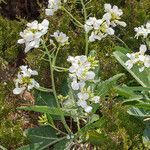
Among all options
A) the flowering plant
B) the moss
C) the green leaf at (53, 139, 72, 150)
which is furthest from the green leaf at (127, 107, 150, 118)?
the moss

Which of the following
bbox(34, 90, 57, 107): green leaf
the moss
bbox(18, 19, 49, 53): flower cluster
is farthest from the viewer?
the moss

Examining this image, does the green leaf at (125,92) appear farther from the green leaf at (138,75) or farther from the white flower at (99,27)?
the white flower at (99,27)

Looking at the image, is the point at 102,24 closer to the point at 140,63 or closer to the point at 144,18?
the point at 140,63

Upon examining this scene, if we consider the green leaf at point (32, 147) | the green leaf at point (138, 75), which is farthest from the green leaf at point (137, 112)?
the green leaf at point (32, 147)

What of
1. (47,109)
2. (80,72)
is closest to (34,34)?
(80,72)

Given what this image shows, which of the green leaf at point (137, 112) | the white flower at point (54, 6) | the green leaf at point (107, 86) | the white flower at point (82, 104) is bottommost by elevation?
the green leaf at point (137, 112)

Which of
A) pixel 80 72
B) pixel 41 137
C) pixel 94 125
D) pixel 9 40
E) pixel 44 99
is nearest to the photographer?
pixel 80 72

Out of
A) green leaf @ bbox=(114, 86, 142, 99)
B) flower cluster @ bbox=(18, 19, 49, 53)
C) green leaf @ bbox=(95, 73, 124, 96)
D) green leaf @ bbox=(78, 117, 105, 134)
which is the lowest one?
green leaf @ bbox=(78, 117, 105, 134)

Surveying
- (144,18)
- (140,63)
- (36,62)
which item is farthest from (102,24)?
(144,18)

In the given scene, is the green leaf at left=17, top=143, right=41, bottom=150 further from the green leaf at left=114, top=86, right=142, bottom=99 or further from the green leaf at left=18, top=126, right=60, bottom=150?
the green leaf at left=114, top=86, right=142, bottom=99

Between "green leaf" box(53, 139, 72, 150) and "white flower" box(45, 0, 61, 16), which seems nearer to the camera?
"white flower" box(45, 0, 61, 16)

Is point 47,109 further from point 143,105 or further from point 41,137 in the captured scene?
point 143,105
